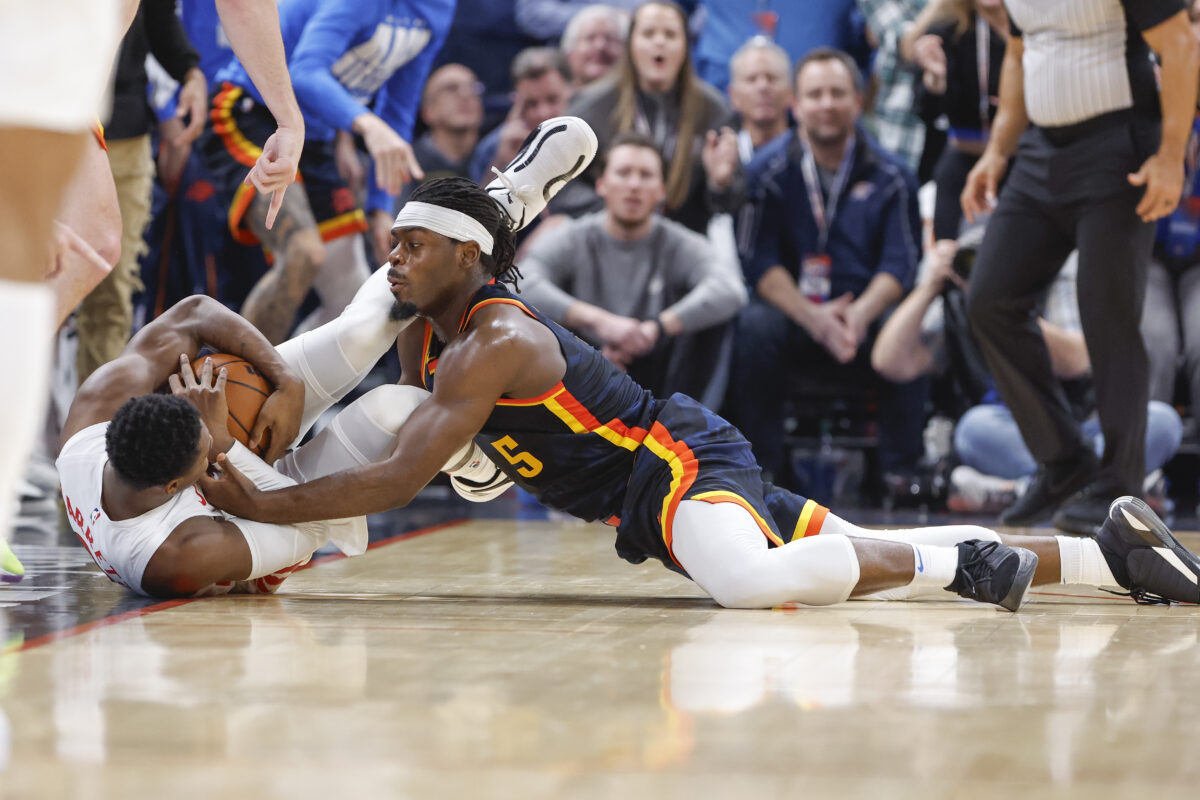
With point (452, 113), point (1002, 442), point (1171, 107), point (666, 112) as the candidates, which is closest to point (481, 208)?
point (1171, 107)

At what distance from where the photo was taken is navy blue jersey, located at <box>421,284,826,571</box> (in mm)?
2986

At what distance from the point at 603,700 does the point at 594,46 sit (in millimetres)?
5131

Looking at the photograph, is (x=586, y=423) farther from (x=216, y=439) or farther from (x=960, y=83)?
(x=960, y=83)

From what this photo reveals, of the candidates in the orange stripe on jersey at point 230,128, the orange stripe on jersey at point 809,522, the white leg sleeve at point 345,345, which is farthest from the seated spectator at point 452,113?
the orange stripe on jersey at point 809,522

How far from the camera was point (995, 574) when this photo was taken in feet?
9.18

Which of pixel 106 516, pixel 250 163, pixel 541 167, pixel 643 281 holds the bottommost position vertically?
pixel 106 516

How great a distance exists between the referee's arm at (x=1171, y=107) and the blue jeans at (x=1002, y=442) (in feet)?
4.80

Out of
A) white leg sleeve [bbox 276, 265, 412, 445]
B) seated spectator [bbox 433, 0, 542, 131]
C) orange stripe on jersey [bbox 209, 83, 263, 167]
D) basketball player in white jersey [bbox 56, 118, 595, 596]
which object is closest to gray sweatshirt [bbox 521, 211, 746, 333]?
orange stripe on jersey [bbox 209, 83, 263, 167]

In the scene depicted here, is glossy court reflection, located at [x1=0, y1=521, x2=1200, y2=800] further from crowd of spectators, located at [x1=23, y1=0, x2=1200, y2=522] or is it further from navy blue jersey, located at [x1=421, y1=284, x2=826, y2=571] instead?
crowd of spectators, located at [x1=23, y1=0, x2=1200, y2=522]

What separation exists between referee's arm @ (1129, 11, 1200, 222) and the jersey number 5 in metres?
2.18

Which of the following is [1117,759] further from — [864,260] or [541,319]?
[864,260]

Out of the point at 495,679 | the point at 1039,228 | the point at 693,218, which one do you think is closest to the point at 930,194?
the point at 693,218

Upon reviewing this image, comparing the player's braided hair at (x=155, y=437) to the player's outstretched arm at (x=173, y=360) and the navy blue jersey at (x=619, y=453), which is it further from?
the navy blue jersey at (x=619, y=453)

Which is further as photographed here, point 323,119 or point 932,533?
point 323,119
